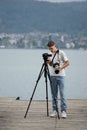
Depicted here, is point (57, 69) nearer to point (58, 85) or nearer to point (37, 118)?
point (58, 85)

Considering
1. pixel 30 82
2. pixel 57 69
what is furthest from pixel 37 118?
pixel 30 82

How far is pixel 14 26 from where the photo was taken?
136750mm

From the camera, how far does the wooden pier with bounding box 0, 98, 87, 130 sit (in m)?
12.3

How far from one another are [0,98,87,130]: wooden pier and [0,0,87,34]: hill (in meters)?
106

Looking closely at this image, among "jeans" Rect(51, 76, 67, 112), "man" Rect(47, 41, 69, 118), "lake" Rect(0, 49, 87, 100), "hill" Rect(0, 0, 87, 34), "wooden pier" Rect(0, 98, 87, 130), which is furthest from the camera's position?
"hill" Rect(0, 0, 87, 34)

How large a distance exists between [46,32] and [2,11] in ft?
80.1

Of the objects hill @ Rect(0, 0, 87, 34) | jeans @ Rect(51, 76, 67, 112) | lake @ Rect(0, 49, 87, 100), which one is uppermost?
jeans @ Rect(51, 76, 67, 112)

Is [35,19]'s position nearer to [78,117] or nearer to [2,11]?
[2,11]

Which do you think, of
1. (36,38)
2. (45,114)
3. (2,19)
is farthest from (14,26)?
(45,114)

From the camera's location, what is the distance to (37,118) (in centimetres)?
1326

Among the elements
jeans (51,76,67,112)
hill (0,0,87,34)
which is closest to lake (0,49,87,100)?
jeans (51,76,67,112)

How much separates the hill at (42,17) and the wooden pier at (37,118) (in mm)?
106164

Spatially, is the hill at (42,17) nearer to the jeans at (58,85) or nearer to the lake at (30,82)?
the lake at (30,82)

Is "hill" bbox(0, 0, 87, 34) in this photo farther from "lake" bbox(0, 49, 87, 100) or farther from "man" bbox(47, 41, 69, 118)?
"man" bbox(47, 41, 69, 118)
